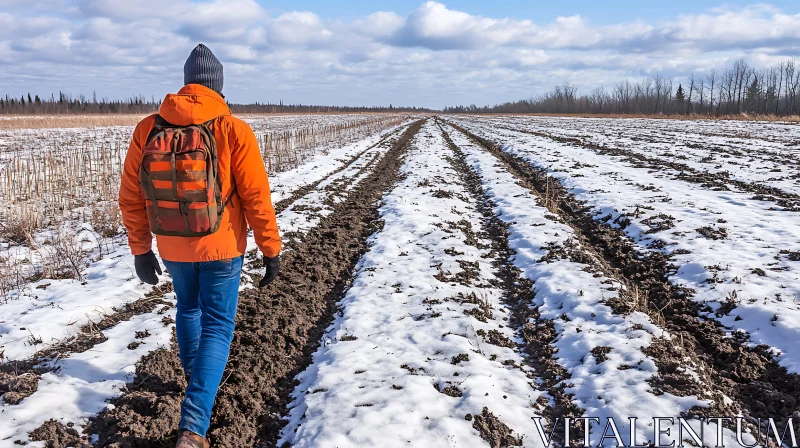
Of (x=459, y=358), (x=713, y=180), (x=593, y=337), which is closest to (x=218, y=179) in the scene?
(x=459, y=358)

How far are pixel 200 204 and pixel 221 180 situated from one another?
189 millimetres

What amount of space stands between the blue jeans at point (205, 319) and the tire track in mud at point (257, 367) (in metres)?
0.55

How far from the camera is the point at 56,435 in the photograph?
281 centimetres

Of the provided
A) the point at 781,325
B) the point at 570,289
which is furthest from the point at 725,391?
the point at 570,289

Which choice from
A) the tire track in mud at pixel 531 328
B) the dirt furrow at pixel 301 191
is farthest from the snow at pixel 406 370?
the dirt furrow at pixel 301 191

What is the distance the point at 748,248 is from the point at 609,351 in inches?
156

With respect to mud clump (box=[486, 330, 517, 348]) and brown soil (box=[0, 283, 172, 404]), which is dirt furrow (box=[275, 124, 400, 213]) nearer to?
brown soil (box=[0, 283, 172, 404])

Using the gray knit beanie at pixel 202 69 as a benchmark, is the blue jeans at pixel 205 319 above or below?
below

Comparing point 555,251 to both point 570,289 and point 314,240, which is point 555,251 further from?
point 314,240

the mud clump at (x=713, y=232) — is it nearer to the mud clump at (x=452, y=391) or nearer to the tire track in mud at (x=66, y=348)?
the mud clump at (x=452, y=391)

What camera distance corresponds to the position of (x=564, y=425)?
320 centimetres

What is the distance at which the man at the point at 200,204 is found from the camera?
94.8 inches

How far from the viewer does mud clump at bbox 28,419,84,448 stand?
2.77m

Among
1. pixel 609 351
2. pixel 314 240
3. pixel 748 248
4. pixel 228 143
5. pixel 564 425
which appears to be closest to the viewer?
pixel 228 143
